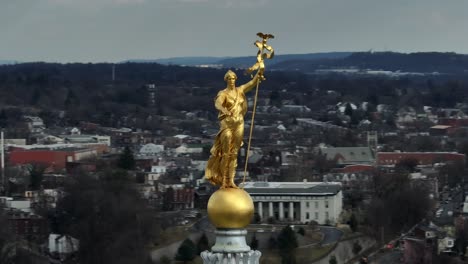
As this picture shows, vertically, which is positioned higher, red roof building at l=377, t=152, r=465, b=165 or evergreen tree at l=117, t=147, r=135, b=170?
evergreen tree at l=117, t=147, r=135, b=170

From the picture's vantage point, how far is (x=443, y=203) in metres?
101

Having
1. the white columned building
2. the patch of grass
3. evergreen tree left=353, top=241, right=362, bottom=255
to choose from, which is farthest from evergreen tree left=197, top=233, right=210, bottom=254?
the white columned building

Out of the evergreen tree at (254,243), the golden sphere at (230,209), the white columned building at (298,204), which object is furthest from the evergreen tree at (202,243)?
the golden sphere at (230,209)

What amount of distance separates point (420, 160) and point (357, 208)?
35283mm

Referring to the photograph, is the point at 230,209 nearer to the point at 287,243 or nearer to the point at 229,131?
the point at 229,131

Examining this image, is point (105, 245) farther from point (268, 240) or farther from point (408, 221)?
point (408, 221)

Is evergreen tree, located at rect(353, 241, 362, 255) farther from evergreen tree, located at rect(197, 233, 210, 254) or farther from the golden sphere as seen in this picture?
the golden sphere

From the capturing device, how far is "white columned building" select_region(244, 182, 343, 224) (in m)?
94.8

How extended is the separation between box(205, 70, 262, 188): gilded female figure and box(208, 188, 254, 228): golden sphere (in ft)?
0.38

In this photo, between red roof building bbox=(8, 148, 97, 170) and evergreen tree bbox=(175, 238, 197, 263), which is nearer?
evergreen tree bbox=(175, 238, 197, 263)

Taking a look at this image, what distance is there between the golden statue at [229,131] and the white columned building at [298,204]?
80.1 m

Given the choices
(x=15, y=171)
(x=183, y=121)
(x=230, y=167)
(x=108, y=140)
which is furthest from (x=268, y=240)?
(x=183, y=121)

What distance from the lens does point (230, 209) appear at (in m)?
13.1

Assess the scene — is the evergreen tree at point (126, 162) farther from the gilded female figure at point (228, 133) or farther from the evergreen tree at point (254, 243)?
the gilded female figure at point (228, 133)
